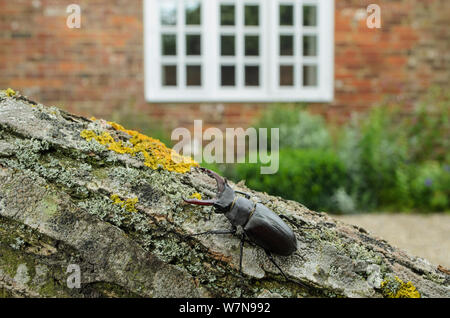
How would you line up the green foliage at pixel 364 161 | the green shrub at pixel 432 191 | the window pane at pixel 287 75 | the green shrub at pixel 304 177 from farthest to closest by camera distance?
the window pane at pixel 287 75 < the green shrub at pixel 432 191 < the green foliage at pixel 364 161 < the green shrub at pixel 304 177

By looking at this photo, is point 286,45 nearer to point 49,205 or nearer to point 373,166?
point 373,166

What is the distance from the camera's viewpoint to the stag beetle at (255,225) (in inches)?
52.4

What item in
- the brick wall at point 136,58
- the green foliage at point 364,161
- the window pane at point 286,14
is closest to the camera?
the green foliage at point 364,161

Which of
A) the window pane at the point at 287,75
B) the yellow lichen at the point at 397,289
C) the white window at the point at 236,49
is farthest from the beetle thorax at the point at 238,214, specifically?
the window pane at the point at 287,75

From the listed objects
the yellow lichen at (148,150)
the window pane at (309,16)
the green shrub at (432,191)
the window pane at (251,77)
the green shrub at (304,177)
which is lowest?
the green shrub at (432,191)

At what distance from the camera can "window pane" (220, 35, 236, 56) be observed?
24.0ft

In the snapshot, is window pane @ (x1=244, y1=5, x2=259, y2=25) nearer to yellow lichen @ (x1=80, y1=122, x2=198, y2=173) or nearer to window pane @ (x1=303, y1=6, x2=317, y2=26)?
window pane @ (x1=303, y1=6, x2=317, y2=26)

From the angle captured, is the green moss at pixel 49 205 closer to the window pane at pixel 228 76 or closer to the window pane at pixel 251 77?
the window pane at pixel 228 76

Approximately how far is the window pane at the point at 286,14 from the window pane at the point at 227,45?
893 millimetres

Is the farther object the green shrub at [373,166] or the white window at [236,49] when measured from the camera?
the white window at [236,49]

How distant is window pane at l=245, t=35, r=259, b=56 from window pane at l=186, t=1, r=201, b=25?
863 mm

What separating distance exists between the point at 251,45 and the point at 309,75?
1.13 metres

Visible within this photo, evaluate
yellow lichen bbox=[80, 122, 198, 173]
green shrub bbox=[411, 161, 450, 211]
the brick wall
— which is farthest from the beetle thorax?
the brick wall
